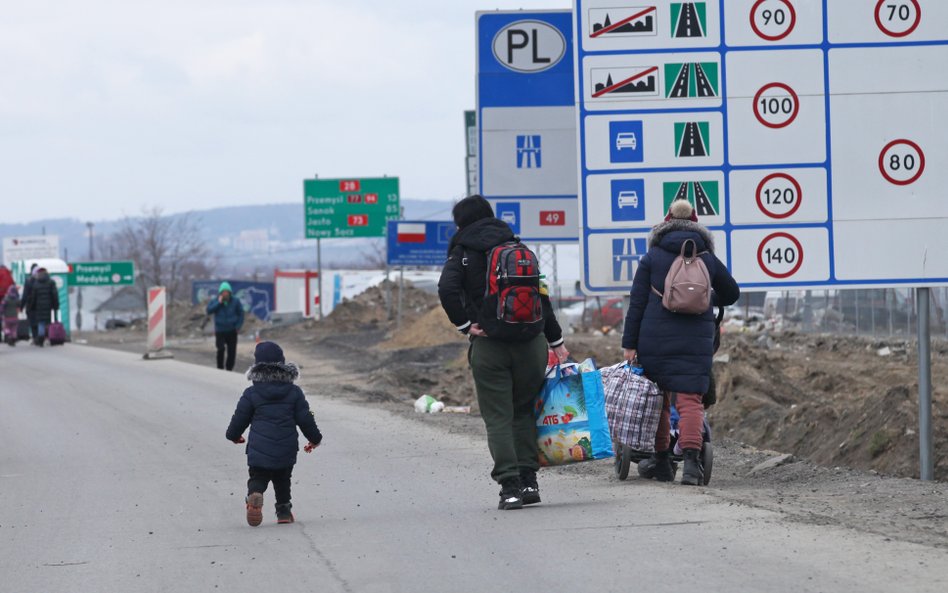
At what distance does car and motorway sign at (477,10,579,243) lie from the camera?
16688mm

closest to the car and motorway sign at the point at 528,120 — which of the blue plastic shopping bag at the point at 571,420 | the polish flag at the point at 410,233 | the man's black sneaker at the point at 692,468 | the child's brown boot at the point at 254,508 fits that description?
the man's black sneaker at the point at 692,468

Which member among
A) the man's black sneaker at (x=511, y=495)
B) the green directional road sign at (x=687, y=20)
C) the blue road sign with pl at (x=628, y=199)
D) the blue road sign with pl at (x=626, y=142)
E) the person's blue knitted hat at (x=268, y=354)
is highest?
the green directional road sign at (x=687, y=20)

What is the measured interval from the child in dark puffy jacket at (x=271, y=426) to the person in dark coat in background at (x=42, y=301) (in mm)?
25508

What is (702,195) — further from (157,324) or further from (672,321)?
(157,324)

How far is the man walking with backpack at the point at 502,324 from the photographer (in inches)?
338

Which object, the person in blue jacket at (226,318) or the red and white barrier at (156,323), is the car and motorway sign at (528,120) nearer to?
the person in blue jacket at (226,318)

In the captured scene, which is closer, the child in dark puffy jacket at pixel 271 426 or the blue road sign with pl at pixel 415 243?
the child in dark puffy jacket at pixel 271 426

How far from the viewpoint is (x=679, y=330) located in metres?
9.59

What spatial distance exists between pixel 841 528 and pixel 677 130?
16.5ft

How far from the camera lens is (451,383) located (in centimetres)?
2448

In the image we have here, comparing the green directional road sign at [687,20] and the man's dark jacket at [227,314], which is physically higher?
the green directional road sign at [687,20]

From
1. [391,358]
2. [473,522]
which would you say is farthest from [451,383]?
[473,522]

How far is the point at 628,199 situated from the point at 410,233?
2882cm

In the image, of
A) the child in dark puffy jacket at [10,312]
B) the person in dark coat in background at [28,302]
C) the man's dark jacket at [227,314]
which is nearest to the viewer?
the man's dark jacket at [227,314]
